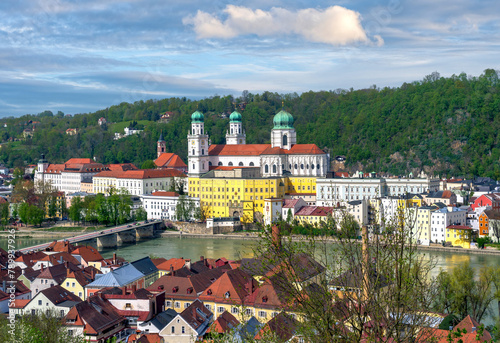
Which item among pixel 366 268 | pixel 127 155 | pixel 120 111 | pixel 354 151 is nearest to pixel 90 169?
pixel 127 155

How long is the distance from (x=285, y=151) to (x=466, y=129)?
19771 millimetres

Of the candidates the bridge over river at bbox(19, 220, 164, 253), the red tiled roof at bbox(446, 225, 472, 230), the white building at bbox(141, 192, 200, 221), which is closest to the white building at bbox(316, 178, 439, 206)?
the red tiled roof at bbox(446, 225, 472, 230)

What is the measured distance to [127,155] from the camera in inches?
2803

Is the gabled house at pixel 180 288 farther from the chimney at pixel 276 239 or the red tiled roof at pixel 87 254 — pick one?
the chimney at pixel 276 239

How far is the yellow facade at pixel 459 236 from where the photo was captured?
30766 mm

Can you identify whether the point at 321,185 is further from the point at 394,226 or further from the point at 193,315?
the point at 394,226

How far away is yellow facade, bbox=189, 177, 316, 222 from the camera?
40.3 m

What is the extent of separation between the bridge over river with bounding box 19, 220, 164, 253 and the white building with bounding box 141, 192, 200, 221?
1.85 metres

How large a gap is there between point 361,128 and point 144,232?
32885mm

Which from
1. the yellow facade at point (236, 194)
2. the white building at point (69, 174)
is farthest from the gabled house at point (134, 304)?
the white building at point (69, 174)

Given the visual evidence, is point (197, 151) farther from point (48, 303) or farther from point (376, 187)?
point (48, 303)

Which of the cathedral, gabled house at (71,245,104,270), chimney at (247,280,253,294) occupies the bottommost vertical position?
gabled house at (71,245,104,270)

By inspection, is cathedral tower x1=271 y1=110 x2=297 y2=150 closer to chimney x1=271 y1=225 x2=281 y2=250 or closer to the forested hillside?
the forested hillside

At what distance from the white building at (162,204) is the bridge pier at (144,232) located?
2868 millimetres
